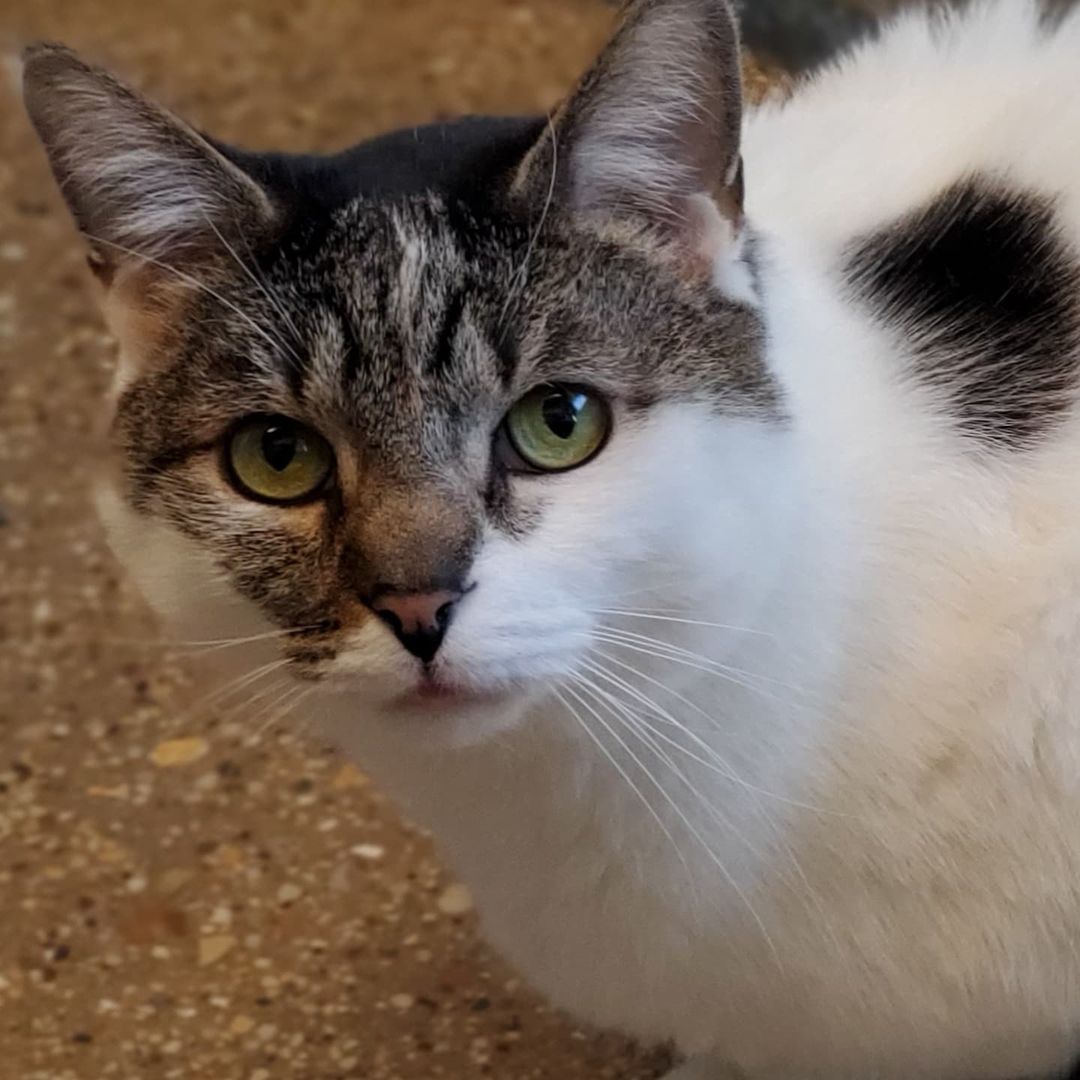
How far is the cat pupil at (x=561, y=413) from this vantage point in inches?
37.3

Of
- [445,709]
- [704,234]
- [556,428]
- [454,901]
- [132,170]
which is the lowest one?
[454,901]

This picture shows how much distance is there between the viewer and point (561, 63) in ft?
9.41

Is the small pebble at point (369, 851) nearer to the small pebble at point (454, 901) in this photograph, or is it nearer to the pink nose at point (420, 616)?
the small pebble at point (454, 901)

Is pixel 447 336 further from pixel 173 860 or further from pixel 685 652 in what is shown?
pixel 173 860

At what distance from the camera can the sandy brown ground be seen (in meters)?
1.45

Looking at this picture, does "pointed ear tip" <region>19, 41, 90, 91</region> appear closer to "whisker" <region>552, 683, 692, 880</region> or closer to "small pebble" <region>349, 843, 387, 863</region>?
"whisker" <region>552, 683, 692, 880</region>

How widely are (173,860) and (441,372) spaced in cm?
90

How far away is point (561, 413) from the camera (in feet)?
3.12

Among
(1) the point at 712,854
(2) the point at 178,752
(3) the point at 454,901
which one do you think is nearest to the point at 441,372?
(1) the point at 712,854

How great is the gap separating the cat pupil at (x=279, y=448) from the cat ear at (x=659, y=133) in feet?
0.70

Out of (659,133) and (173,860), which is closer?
(659,133)

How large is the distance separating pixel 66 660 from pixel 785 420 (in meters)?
1.18

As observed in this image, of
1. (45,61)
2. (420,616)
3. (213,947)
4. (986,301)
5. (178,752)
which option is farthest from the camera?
(178,752)

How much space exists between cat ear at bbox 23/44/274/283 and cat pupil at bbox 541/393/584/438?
223 millimetres
